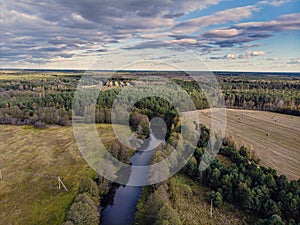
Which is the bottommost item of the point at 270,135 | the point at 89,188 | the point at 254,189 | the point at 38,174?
the point at 38,174

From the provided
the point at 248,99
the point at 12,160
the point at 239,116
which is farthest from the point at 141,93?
the point at 12,160

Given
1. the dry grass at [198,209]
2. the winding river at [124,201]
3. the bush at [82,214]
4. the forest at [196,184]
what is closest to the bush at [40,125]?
the forest at [196,184]

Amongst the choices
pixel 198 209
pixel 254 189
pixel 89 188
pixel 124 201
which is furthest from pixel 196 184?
pixel 89 188

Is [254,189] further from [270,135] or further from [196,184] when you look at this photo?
[270,135]

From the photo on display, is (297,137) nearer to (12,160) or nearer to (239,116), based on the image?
(239,116)

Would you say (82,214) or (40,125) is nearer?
(82,214)

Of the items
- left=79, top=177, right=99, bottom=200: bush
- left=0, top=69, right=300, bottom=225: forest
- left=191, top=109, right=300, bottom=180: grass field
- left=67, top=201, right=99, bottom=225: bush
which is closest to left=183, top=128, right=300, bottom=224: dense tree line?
left=0, top=69, right=300, bottom=225: forest
